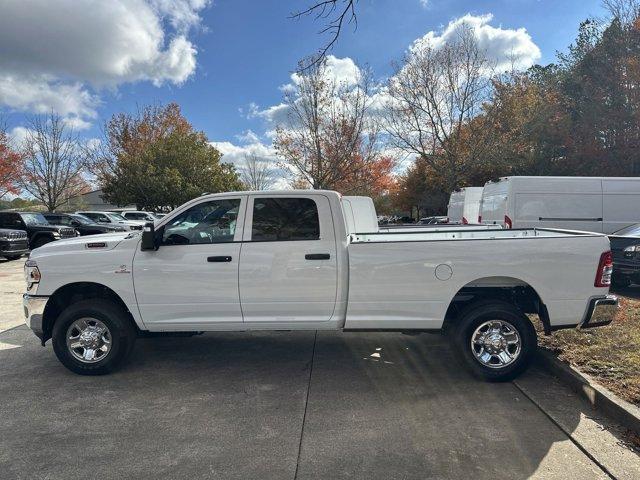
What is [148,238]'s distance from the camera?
4.54 meters

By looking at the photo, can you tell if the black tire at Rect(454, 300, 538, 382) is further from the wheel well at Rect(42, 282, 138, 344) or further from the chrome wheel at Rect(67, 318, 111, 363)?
the chrome wheel at Rect(67, 318, 111, 363)

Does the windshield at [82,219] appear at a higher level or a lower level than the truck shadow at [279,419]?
higher

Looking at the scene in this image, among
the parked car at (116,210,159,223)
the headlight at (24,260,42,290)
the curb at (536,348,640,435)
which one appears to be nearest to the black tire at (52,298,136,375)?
the headlight at (24,260,42,290)

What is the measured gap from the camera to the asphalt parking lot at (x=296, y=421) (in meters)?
3.14

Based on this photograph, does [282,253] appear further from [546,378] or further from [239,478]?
[546,378]

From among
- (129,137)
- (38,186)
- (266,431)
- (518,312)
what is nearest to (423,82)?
(518,312)

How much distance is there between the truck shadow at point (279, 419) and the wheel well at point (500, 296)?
64 cm

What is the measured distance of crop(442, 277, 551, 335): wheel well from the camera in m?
4.55

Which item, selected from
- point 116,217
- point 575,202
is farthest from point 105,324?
point 116,217

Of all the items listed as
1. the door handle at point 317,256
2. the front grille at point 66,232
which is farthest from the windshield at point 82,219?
the door handle at point 317,256

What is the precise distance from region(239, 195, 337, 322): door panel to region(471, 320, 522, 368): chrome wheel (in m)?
1.51

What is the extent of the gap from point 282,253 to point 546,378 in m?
3.01

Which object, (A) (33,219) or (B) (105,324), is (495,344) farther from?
(A) (33,219)

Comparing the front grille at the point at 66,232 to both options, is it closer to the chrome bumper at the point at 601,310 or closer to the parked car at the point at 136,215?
the parked car at the point at 136,215
